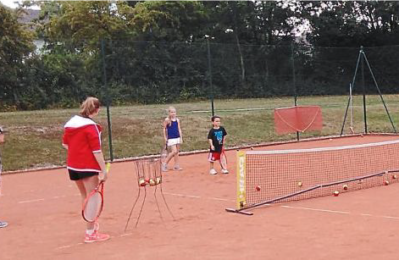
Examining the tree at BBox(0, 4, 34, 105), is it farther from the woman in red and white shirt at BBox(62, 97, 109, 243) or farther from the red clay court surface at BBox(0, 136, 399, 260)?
the woman in red and white shirt at BBox(62, 97, 109, 243)

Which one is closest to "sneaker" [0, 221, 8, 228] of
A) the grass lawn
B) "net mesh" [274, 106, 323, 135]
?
the grass lawn

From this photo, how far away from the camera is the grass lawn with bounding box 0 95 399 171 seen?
575 inches

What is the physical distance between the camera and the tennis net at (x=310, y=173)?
792cm

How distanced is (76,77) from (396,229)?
14.1m

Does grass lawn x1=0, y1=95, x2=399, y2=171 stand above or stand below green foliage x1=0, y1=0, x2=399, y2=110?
below

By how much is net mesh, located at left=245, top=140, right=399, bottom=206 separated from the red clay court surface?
1.29ft

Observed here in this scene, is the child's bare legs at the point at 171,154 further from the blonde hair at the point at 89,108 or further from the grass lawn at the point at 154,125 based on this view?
the blonde hair at the point at 89,108

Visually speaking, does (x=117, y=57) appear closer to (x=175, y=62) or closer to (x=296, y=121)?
(x=175, y=62)

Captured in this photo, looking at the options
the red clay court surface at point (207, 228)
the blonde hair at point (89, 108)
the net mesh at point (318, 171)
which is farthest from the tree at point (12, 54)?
the blonde hair at point (89, 108)

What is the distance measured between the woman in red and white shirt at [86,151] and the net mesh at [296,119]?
10.9m

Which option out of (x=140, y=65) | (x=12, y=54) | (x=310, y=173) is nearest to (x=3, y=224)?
(x=310, y=173)

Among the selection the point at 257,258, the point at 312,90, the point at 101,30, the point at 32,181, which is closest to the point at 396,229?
the point at 257,258

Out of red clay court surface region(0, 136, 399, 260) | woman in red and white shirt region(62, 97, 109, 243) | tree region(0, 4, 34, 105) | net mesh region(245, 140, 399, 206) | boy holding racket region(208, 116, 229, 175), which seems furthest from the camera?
tree region(0, 4, 34, 105)

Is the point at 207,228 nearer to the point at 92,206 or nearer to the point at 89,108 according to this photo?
the point at 92,206
